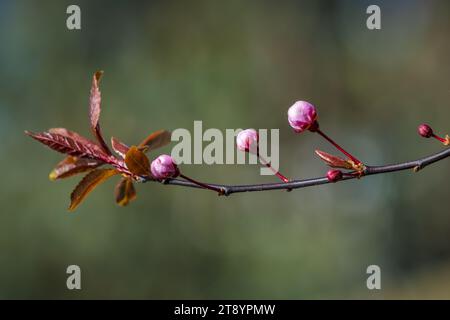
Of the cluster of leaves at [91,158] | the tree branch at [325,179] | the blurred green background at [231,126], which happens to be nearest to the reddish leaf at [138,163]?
the cluster of leaves at [91,158]

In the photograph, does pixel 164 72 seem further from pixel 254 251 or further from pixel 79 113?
pixel 254 251

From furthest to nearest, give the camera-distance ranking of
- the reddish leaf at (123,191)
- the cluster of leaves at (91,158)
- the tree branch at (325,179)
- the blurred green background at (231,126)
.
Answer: the blurred green background at (231,126), the reddish leaf at (123,191), the cluster of leaves at (91,158), the tree branch at (325,179)

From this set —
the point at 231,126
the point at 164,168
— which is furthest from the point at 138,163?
the point at 231,126

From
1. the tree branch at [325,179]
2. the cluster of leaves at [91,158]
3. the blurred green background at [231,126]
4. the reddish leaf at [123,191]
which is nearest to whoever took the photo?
the tree branch at [325,179]

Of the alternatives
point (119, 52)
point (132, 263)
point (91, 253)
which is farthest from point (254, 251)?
point (119, 52)

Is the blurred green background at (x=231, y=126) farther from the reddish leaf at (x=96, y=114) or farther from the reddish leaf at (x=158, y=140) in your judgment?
the reddish leaf at (x=96, y=114)

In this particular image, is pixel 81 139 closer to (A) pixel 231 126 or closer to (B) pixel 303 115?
(B) pixel 303 115
